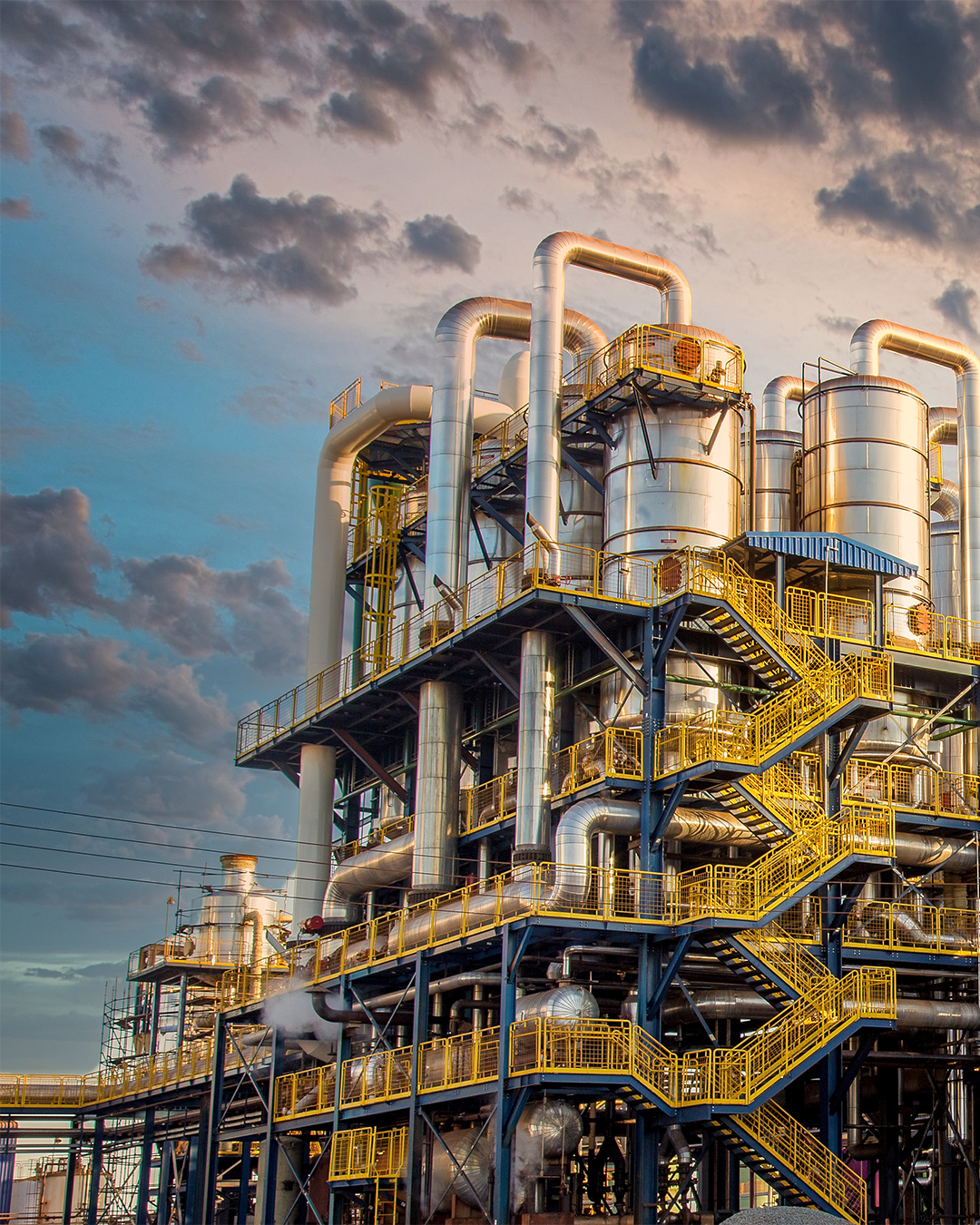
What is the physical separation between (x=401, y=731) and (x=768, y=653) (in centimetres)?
1788

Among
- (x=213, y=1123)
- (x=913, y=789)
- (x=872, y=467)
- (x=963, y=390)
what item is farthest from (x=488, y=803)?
(x=963, y=390)

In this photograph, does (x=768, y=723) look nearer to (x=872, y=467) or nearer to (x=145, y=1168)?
(x=872, y=467)

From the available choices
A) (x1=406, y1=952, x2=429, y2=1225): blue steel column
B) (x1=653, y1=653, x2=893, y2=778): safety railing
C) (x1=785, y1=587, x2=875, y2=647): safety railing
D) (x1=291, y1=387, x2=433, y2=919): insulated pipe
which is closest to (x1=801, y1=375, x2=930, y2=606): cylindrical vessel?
(x1=785, y1=587, x2=875, y2=647): safety railing

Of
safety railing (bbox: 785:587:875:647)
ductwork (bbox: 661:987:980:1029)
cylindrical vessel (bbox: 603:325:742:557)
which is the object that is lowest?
ductwork (bbox: 661:987:980:1029)

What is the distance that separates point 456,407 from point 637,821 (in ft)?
52.8

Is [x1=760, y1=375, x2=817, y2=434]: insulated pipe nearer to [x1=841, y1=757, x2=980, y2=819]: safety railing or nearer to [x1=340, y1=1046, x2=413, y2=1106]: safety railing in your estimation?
[x1=841, y1=757, x2=980, y2=819]: safety railing

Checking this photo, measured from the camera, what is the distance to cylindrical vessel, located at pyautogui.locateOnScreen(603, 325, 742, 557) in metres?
48.0

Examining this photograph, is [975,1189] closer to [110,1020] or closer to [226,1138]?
[226,1138]

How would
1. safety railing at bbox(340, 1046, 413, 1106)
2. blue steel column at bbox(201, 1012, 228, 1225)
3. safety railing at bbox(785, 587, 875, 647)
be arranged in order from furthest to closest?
blue steel column at bbox(201, 1012, 228, 1225) → safety railing at bbox(785, 587, 875, 647) → safety railing at bbox(340, 1046, 413, 1106)

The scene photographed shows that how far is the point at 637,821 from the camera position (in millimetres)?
42375

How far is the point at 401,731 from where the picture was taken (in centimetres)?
5919

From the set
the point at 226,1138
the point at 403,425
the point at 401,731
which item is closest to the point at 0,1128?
the point at 226,1138

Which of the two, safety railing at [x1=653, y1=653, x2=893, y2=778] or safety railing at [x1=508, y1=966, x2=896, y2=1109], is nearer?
safety railing at [x1=508, y1=966, x2=896, y2=1109]

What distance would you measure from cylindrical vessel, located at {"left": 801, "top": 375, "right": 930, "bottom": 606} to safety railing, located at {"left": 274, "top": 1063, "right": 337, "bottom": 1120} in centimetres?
2124
